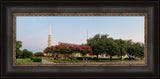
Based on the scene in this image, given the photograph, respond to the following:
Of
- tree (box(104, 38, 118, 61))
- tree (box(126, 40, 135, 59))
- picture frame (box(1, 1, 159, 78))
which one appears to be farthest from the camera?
tree (box(126, 40, 135, 59))

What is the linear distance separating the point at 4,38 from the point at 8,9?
633 mm

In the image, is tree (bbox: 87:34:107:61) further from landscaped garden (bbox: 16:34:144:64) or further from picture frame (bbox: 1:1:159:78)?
picture frame (bbox: 1:1:159:78)

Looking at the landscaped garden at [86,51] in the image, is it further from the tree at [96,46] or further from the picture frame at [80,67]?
the picture frame at [80,67]

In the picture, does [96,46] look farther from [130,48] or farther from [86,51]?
[130,48]

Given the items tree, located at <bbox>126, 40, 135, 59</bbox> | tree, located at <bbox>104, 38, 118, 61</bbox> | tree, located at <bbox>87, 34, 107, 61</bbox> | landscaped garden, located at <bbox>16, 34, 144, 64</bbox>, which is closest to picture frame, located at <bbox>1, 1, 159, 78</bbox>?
landscaped garden, located at <bbox>16, 34, 144, 64</bbox>

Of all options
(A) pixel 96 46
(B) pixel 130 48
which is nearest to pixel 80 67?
(A) pixel 96 46

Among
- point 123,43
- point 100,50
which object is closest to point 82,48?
point 100,50

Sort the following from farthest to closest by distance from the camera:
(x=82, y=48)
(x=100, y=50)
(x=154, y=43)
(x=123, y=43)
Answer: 1. (x=123, y=43)
2. (x=100, y=50)
3. (x=82, y=48)
4. (x=154, y=43)

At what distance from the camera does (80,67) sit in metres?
2.46

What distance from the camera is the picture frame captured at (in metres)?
2.39

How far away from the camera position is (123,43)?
11.0 meters

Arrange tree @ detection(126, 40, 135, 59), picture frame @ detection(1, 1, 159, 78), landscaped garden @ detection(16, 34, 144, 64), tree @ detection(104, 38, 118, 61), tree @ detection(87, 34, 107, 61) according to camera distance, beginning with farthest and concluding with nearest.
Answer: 1. tree @ detection(126, 40, 135, 59)
2. tree @ detection(104, 38, 118, 61)
3. tree @ detection(87, 34, 107, 61)
4. landscaped garden @ detection(16, 34, 144, 64)
5. picture frame @ detection(1, 1, 159, 78)

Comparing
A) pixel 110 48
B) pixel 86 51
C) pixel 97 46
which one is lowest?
pixel 86 51
